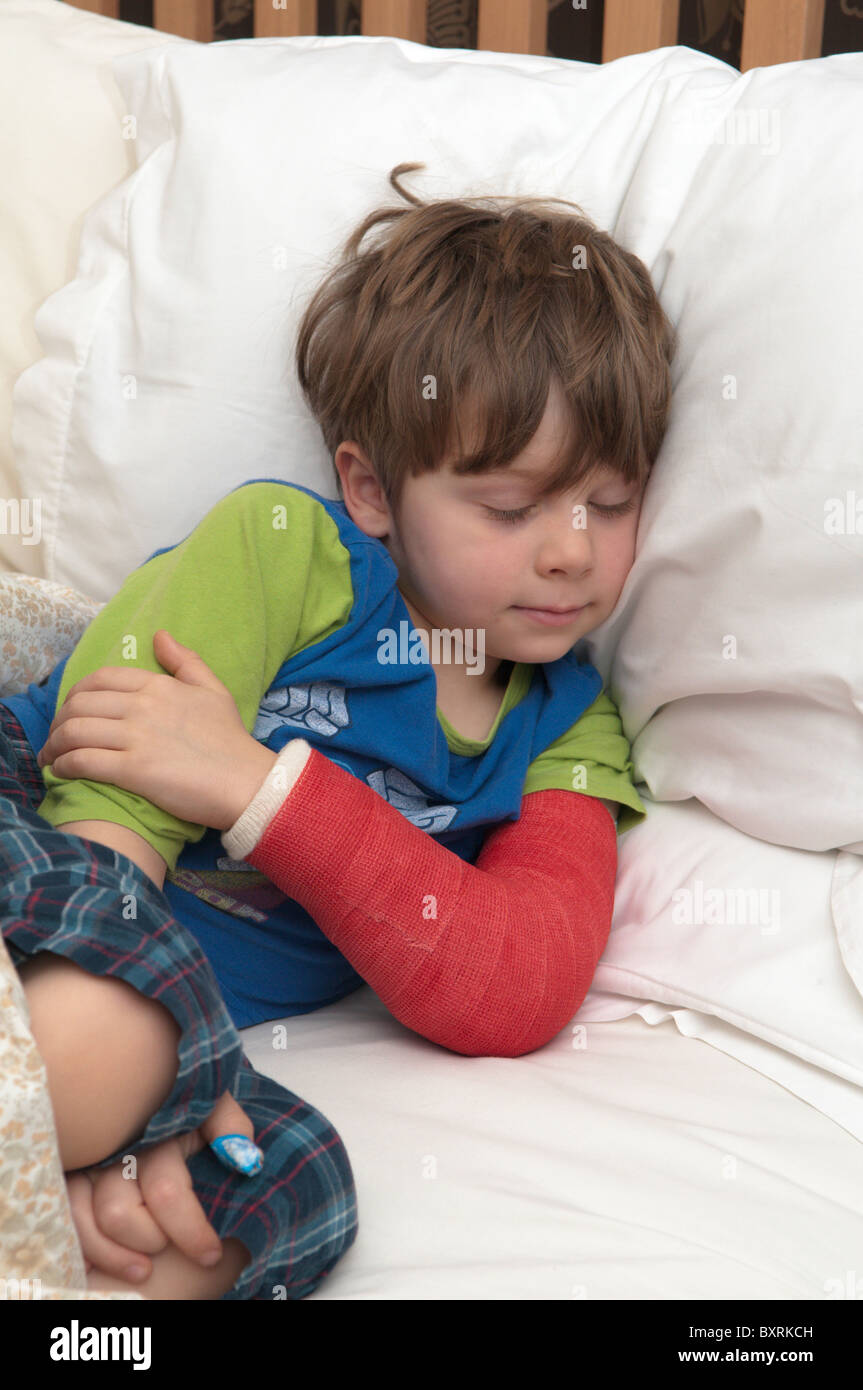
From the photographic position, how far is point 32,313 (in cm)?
103

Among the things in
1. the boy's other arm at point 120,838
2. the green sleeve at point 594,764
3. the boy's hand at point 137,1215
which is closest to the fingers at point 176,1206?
the boy's hand at point 137,1215

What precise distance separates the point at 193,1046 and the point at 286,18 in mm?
1256

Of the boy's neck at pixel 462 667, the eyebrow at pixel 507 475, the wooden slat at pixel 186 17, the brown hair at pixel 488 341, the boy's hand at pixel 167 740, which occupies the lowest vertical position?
the boy's neck at pixel 462 667

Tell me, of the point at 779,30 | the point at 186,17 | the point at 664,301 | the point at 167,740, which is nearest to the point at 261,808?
the point at 167,740

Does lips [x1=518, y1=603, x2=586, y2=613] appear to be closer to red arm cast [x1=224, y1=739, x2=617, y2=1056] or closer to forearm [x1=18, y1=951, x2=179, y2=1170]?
red arm cast [x1=224, y1=739, x2=617, y2=1056]

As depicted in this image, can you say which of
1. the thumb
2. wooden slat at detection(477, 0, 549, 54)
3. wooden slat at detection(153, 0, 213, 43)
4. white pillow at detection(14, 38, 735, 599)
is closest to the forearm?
the thumb

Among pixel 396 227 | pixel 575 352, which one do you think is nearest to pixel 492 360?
pixel 575 352

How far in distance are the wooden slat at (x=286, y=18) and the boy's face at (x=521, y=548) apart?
2.50 ft

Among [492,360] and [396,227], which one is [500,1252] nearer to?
[492,360]

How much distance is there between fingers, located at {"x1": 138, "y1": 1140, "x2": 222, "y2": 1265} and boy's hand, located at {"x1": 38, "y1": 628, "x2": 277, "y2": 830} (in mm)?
205

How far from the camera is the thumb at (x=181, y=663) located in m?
0.74

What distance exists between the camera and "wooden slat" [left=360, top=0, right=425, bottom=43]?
1.33 meters

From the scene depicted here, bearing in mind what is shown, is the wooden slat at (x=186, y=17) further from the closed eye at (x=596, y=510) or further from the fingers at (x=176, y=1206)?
the fingers at (x=176, y=1206)

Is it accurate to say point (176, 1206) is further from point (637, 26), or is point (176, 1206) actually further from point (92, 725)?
point (637, 26)
